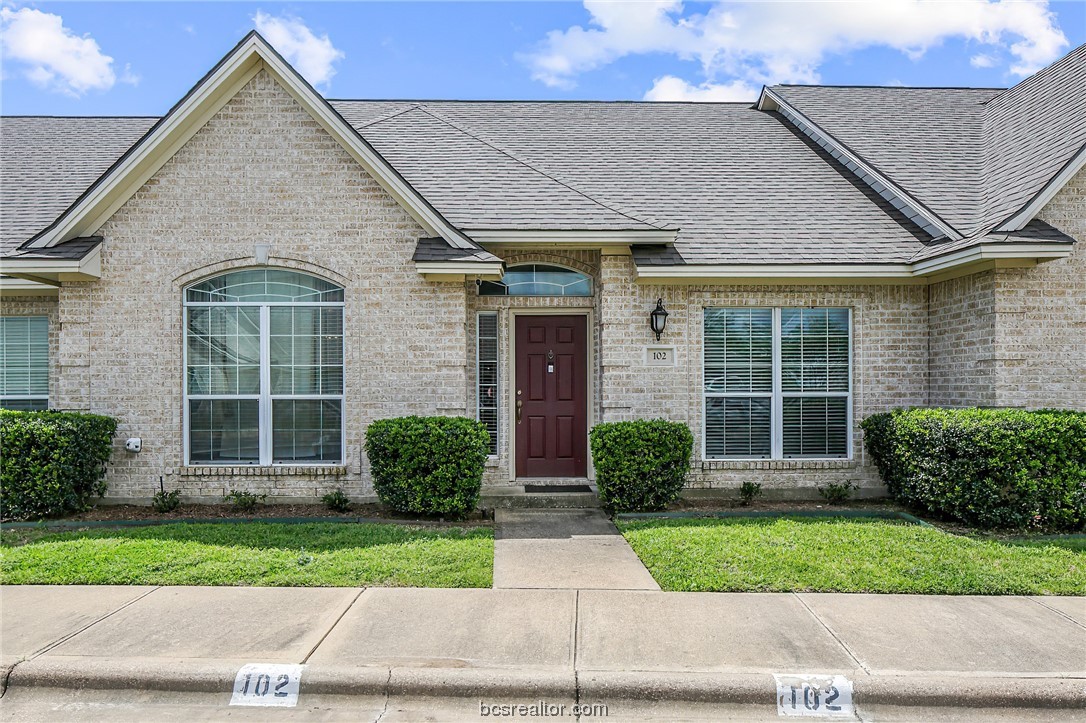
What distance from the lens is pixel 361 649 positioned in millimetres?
4848

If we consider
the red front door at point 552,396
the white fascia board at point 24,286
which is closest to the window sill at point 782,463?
the red front door at point 552,396

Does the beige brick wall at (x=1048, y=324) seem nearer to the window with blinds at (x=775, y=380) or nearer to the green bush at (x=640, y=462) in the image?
the window with blinds at (x=775, y=380)

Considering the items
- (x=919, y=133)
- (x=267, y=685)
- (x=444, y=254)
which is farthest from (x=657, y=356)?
(x=919, y=133)

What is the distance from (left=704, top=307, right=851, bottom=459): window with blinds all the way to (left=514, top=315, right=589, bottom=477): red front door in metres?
1.78

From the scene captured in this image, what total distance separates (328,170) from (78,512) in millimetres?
5143

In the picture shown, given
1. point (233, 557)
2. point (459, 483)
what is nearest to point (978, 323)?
point (459, 483)

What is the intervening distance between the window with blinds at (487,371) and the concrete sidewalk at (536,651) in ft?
15.1

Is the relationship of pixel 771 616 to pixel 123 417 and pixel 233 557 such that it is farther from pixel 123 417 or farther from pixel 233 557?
pixel 123 417

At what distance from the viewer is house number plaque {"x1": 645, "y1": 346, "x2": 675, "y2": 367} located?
10039mm

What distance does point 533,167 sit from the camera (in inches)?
451

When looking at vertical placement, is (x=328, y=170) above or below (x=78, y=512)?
above

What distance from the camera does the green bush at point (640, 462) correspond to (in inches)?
356

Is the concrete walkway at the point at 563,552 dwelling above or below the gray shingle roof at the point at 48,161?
below

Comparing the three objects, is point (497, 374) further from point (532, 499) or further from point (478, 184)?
point (478, 184)
